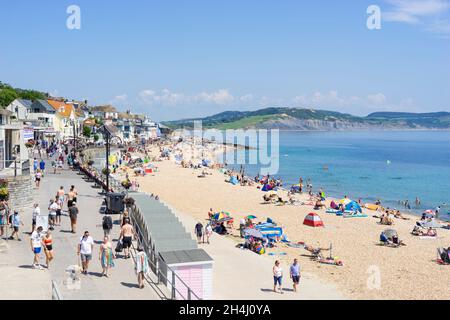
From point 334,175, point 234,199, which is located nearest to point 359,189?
point 334,175

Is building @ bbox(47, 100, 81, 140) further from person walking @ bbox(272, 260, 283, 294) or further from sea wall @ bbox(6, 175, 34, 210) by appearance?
person walking @ bbox(272, 260, 283, 294)

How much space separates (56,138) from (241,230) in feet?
132

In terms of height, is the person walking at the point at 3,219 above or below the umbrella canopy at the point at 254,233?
above

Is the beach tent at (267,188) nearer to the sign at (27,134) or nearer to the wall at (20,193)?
the sign at (27,134)

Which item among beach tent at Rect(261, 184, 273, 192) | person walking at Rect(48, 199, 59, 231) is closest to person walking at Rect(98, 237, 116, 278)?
person walking at Rect(48, 199, 59, 231)

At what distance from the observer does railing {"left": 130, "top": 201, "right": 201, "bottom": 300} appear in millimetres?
10692

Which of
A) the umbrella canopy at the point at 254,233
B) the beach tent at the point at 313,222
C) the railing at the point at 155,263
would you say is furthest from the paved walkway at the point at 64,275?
the beach tent at the point at 313,222

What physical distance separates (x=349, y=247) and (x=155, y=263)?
13.9 metres

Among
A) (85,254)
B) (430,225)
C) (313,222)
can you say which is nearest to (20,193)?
(85,254)

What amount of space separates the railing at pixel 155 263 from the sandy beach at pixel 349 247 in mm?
4114

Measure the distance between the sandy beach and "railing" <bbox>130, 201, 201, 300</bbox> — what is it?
4114mm

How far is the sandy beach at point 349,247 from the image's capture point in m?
17.9

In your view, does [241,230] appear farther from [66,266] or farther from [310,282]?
[66,266]
